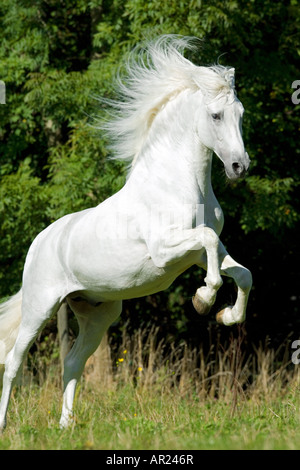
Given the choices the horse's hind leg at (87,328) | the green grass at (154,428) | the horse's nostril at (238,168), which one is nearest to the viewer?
the green grass at (154,428)

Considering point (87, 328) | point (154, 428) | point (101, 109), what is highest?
point (101, 109)

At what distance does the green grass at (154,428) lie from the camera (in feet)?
14.3

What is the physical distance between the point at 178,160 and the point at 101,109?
3.04 m

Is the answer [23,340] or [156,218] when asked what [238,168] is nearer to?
[156,218]

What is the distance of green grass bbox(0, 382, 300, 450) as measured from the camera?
4.37 meters

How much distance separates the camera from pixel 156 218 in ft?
17.9

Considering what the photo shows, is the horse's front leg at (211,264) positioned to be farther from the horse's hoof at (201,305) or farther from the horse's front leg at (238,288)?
the horse's front leg at (238,288)

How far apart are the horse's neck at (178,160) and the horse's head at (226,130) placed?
0.14 m

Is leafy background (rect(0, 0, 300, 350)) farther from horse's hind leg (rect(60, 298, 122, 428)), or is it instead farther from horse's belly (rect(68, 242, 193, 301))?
horse's belly (rect(68, 242, 193, 301))

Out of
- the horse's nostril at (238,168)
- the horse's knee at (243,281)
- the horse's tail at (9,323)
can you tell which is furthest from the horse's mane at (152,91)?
the horse's tail at (9,323)

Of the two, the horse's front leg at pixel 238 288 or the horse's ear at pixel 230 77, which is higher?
the horse's ear at pixel 230 77

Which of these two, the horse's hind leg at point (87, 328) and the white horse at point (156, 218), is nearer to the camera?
the white horse at point (156, 218)

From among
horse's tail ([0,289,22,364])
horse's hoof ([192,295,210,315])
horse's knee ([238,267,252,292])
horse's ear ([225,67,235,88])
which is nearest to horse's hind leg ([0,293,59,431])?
horse's tail ([0,289,22,364])

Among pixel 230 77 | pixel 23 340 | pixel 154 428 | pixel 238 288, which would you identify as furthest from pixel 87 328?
pixel 230 77
